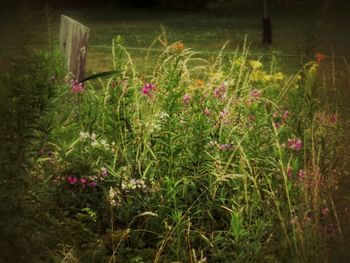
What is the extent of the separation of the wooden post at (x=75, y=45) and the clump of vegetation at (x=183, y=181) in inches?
78.5

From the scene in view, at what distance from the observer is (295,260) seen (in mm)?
3480

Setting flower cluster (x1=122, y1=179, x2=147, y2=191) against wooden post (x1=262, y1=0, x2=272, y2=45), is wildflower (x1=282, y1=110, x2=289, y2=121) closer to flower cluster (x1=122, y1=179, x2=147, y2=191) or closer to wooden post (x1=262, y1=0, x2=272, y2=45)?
flower cluster (x1=122, y1=179, x2=147, y2=191)

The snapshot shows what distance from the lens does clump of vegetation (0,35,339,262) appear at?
147 inches

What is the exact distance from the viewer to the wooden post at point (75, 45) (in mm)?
6789

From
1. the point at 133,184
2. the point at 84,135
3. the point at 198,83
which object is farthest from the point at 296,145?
the point at 198,83

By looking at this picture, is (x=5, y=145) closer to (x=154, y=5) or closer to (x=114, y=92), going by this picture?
(x=114, y=92)

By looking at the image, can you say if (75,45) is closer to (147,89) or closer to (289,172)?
(147,89)

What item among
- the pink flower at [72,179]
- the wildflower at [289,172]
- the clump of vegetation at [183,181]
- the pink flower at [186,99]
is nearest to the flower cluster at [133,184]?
the clump of vegetation at [183,181]

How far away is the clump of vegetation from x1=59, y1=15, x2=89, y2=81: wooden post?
6.54 feet

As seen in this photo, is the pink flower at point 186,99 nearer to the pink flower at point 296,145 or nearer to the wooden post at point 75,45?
the pink flower at point 296,145

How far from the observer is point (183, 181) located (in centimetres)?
427

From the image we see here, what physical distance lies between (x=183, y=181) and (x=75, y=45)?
309 centimetres

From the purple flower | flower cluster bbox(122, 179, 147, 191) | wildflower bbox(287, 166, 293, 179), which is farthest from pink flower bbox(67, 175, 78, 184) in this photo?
wildflower bbox(287, 166, 293, 179)

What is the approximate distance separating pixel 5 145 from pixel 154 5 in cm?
2873
